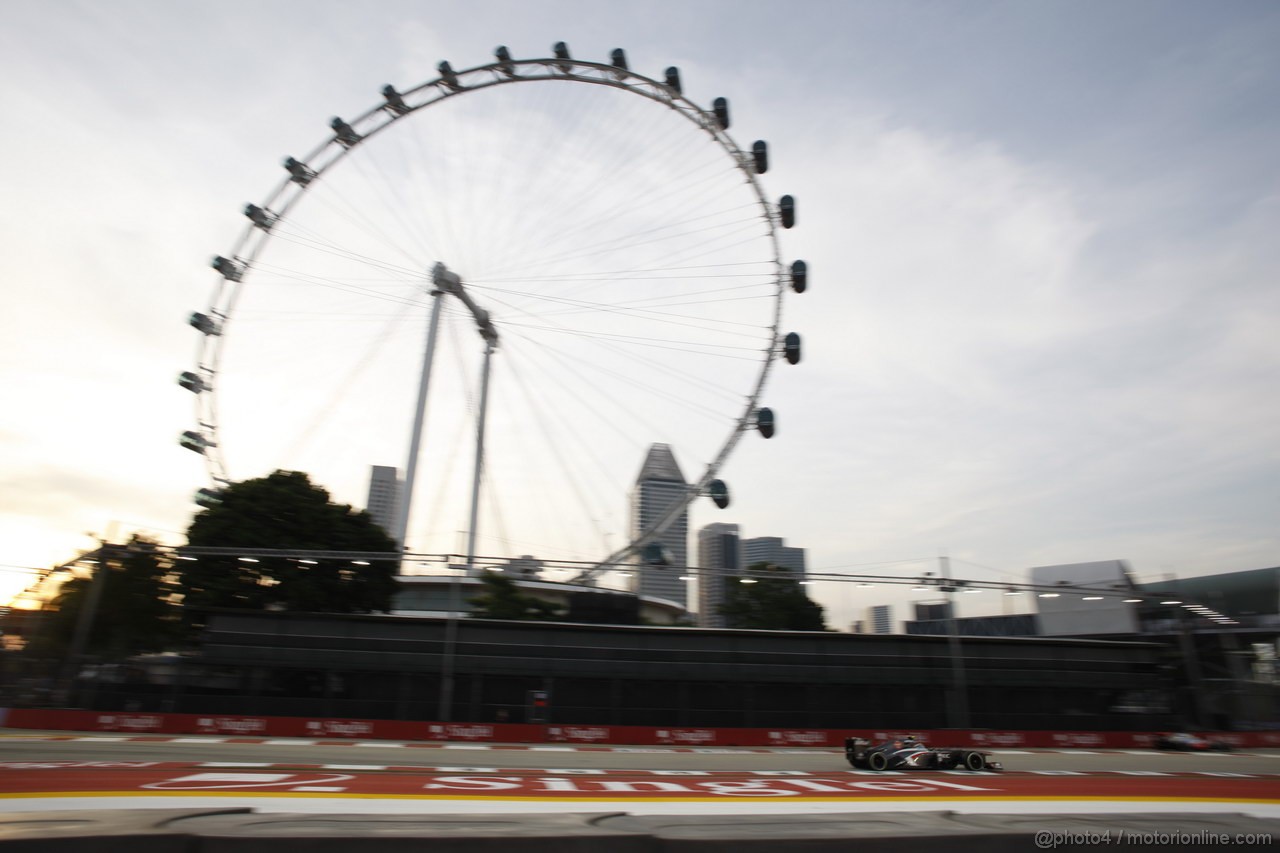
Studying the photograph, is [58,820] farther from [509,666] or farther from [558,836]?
[509,666]

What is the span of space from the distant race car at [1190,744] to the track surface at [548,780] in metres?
5.70

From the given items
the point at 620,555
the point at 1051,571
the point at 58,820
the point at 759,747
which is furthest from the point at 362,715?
the point at 1051,571

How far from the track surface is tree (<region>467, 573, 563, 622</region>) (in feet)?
71.2

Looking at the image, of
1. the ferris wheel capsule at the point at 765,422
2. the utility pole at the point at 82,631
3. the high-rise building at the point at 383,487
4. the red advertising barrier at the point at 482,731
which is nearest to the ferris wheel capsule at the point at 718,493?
the ferris wheel capsule at the point at 765,422

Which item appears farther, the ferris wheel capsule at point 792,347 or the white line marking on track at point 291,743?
the ferris wheel capsule at point 792,347

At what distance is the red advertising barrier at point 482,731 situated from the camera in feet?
98.7

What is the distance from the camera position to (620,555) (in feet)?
135

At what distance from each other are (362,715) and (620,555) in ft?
51.0

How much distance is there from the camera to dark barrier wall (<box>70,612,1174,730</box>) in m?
35.8

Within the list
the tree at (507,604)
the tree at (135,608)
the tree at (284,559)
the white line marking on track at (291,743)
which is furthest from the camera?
the tree at (507,604)

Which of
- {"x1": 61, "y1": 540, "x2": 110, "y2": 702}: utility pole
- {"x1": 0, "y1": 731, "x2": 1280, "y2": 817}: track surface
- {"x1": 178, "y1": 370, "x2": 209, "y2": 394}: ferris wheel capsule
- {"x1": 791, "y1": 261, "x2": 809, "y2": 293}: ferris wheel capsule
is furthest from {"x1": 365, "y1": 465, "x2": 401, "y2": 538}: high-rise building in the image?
{"x1": 0, "y1": 731, "x2": 1280, "y2": 817}: track surface

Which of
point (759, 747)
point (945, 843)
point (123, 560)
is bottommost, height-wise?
point (759, 747)

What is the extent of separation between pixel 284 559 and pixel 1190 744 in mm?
51528

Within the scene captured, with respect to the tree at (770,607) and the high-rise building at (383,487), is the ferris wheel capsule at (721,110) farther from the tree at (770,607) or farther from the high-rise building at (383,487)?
the high-rise building at (383,487)
